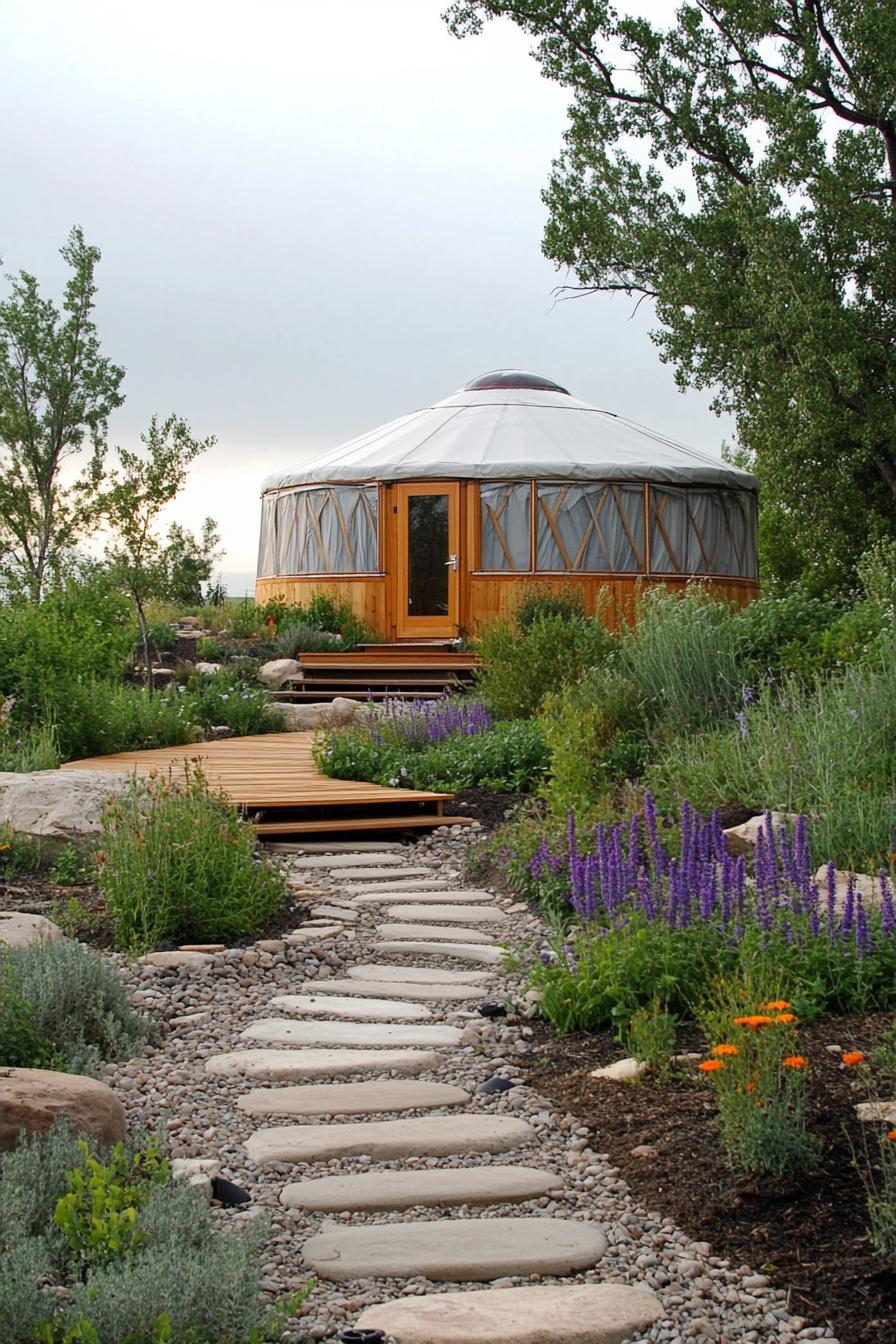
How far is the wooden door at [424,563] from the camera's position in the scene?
1474 cm

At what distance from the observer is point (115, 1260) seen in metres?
2.12

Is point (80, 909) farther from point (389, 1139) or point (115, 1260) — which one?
point (115, 1260)

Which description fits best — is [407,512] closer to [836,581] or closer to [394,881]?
[836,581]

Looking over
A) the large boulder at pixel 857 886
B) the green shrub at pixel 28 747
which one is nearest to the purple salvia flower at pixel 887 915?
the large boulder at pixel 857 886

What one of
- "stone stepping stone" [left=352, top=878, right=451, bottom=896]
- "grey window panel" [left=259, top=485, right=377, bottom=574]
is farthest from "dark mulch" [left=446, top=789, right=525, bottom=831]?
"grey window panel" [left=259, top=485, right=377, bottom=574]

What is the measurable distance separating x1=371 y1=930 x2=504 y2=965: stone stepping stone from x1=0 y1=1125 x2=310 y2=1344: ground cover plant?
2.10 metres

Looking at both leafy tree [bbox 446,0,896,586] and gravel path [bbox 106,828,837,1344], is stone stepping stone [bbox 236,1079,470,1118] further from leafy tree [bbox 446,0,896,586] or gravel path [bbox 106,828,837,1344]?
→ leafy tree [bbox 446,0,896,586]

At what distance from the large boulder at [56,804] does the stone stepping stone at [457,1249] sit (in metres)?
3.31

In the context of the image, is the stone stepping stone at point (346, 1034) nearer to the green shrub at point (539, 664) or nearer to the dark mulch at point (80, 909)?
the dark mulch at point (80, 909)

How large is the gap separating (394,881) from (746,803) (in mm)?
1506

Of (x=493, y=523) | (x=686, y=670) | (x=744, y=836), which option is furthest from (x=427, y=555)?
(x=744, y=836)

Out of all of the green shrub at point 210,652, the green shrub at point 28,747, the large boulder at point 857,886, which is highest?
the green shrub at point 210,652

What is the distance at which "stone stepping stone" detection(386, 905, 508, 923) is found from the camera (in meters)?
5.05

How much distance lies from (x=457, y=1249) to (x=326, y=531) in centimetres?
1335
